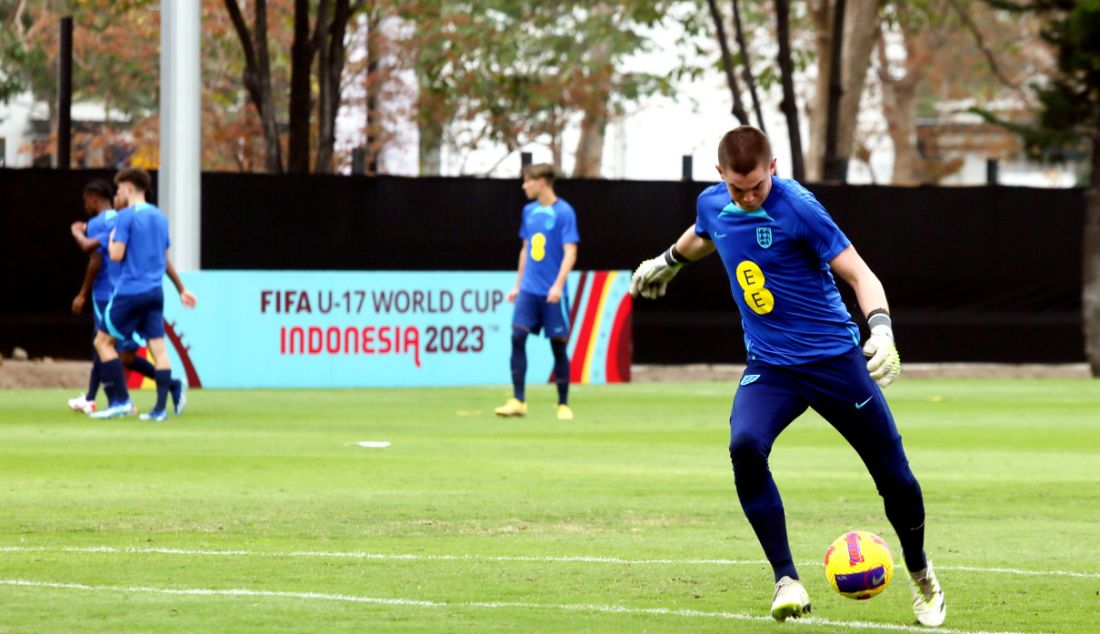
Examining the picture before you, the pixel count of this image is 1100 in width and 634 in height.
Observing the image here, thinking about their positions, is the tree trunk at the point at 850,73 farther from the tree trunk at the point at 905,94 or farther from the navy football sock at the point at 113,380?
the tree trunk at the point at 905,94

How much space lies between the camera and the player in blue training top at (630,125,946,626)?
22.6 ft

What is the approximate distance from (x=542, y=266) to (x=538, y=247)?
0.18m

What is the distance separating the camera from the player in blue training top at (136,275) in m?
15.4

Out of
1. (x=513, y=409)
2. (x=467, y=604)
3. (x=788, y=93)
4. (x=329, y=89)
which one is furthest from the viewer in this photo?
(x=788, y=93)

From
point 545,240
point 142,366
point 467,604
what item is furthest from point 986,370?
point 467,604

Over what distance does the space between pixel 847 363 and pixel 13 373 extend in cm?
1580

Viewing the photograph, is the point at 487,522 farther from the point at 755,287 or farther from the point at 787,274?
the point at 787,274

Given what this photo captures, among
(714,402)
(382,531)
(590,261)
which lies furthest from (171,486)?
(590,261)

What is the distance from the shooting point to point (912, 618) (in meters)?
7.21

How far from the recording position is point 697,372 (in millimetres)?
24734

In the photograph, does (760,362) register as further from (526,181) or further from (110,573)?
(526,181)

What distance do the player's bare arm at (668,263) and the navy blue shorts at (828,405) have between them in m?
0.67

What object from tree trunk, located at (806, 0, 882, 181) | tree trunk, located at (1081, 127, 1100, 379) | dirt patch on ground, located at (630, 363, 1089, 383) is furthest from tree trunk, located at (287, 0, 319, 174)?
tree trunk, located at (806, 0, 882, 181)

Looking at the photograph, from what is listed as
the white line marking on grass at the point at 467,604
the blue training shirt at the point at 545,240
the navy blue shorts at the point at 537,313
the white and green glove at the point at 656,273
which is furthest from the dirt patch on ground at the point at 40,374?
the white and green glove at the point at 656,273
